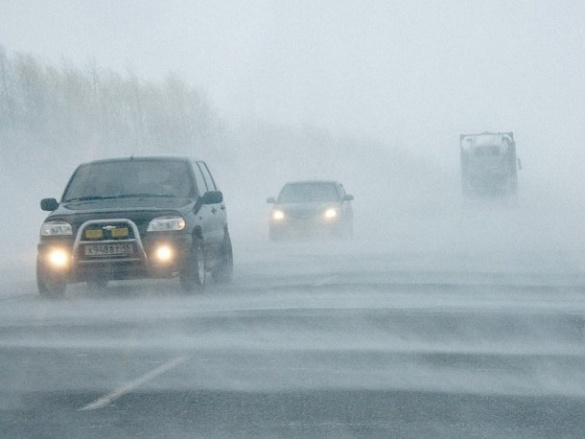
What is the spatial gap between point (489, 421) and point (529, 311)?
656 cm

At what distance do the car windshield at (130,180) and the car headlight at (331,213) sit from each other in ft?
49.9

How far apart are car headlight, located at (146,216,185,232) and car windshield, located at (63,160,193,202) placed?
3.26 ft

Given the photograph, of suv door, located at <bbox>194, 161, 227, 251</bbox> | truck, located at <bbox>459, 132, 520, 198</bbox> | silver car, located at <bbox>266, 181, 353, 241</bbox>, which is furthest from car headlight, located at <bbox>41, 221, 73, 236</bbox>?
truck, located at <bbox>459, 132, 520, 198</bbox>

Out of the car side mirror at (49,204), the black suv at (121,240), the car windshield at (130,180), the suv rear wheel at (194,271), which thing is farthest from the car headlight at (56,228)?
the suv rear wheel at (194,271)

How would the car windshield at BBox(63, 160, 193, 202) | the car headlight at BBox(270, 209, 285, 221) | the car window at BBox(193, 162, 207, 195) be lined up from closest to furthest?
the car windshield at BBox(63, 160, 193, 202)
the car window at BBox(193, 162, 207, 195)
the car headlight at BBox(270, 209, 285, 221)

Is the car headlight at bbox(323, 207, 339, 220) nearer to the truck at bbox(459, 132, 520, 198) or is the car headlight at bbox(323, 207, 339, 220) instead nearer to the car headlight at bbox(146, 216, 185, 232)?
the car headlight at bbox(146, 216, 185, 232)

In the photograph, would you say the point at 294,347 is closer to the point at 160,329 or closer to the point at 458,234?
the point at 160,329

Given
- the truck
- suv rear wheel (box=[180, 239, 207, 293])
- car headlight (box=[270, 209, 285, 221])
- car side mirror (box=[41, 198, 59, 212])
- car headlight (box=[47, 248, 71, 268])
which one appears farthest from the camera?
the truck

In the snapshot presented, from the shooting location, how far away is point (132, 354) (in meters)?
10.2

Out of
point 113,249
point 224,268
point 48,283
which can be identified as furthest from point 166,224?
point 224,268

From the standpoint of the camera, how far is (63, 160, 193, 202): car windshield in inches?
659

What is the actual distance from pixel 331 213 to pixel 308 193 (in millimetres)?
1776

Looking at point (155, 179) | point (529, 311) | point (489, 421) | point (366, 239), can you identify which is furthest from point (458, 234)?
point (489, 421)

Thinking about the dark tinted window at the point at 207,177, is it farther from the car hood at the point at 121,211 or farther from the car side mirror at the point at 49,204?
the car side mirror at the point at 49,204
